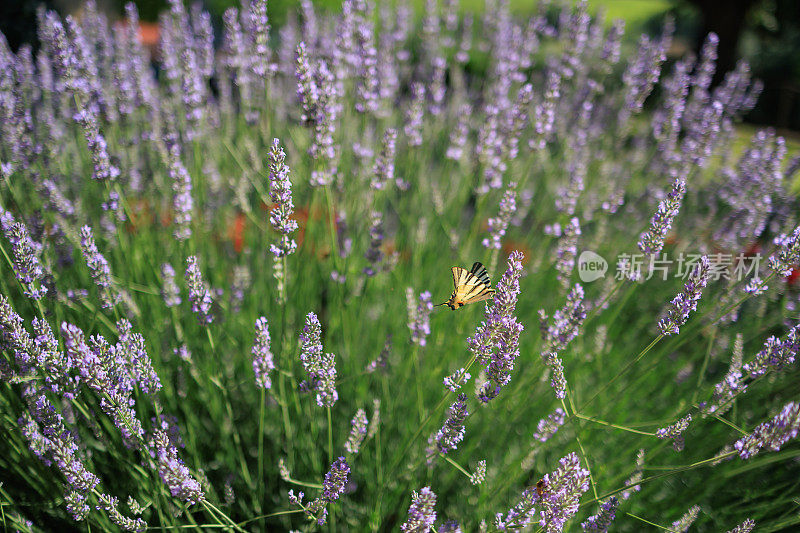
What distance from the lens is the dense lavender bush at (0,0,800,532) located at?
140 centimetres

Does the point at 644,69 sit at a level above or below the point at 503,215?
above

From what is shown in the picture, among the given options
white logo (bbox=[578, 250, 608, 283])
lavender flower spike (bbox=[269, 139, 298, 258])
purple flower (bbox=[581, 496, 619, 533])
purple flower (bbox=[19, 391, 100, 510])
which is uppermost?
lavender flower spike (bbox=[269, 139, 298, 258])

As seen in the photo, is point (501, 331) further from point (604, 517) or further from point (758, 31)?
point (758, 31)

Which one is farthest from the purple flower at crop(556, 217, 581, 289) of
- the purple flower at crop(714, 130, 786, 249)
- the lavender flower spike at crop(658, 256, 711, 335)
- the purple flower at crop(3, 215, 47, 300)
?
the purple flower at crop(3, 215, 47, 300)

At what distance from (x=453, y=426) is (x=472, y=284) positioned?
38 centimetres

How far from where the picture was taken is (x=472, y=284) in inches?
55.5

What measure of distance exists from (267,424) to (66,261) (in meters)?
1.04

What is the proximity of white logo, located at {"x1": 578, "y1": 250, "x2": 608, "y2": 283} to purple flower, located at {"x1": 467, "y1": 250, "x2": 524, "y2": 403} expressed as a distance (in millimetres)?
1752

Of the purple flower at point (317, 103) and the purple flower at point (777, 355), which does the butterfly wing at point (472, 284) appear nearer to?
the purple flower at point (317, 103)

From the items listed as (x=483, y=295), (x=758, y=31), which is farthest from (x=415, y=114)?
(x=758, y=31)

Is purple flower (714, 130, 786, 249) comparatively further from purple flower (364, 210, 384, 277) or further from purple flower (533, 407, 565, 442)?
purple flower (364, 210, 384, 277)

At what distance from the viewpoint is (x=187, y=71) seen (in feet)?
6.50

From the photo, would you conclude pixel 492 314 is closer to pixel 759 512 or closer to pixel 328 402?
pixel 328 402

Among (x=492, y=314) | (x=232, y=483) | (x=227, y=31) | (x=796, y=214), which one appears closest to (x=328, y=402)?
(x=492, y=314)
